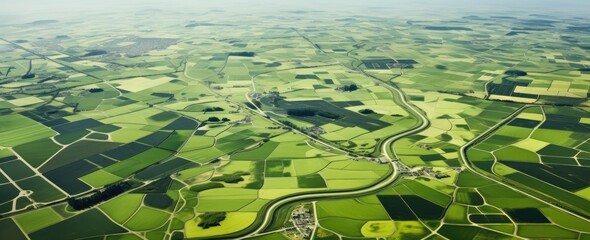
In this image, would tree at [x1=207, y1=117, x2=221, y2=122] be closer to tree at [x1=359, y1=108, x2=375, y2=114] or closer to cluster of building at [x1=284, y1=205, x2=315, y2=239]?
tree at [x1=359, y1=108, x2=375, y2=114]

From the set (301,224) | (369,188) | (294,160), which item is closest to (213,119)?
(294,160)

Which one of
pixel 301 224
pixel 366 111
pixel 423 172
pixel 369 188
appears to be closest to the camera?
pixel 301 224

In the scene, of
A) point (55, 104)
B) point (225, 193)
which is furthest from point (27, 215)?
point (55, 104)

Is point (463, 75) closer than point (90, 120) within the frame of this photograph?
No

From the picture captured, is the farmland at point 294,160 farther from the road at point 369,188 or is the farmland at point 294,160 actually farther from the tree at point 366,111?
the tree at point 366,111

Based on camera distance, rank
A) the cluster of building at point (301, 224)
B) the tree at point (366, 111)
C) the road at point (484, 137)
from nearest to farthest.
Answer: the cluster of building at point (301, 224) < the road at point (484, 137) < the tree at point (366, 111)

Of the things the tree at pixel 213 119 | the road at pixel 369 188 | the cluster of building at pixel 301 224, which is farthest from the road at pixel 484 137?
the tree at pixel 213 119

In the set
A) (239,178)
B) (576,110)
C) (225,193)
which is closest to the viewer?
(225,193)

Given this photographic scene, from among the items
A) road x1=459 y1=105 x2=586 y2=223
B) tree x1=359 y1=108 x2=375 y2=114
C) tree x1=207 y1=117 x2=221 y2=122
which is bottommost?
Answer: tree x1=359 y1=108 x2=375 y2=114

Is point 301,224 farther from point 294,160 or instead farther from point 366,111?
point 366,111

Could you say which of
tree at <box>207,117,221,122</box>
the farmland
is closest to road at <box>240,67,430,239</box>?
the farmland

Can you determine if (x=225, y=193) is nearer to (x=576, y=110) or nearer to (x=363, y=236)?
(x=363, y=236)
